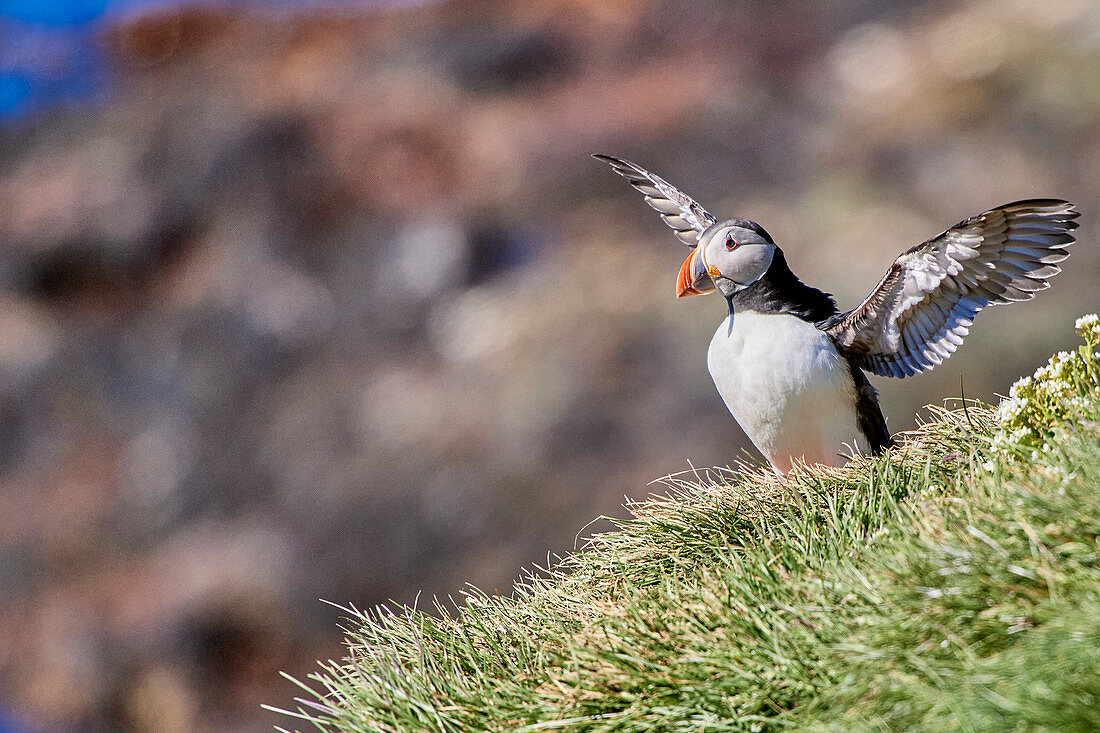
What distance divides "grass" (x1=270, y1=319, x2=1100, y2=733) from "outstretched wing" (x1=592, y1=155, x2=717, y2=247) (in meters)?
1.36

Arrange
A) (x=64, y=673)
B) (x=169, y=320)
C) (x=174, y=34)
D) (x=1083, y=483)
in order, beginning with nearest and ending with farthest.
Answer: (x=1083, y=483)
(x=64, y=673)
(x=169, y=320)
(x=174, y=34)

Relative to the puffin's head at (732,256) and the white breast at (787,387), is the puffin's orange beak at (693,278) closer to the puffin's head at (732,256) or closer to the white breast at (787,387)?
the puffin's head at (732,256)

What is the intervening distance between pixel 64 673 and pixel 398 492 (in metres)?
5.74

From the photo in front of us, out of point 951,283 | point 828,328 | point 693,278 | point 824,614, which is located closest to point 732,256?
point 693,278

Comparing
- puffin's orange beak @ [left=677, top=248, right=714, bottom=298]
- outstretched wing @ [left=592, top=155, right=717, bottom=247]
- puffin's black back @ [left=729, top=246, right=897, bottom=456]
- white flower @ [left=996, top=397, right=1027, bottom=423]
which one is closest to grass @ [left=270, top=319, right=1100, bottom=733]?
white flower @ [left=996, top=397, right=1027, bottom=423]

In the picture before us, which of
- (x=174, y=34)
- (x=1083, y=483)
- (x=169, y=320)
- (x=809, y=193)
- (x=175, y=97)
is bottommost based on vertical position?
(x=1083, y=483)

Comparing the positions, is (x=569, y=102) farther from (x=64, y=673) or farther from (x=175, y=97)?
(x=64, y=673)

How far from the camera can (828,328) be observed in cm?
306

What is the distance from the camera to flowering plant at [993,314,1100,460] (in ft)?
6.79

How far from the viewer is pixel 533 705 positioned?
1865 millimetres

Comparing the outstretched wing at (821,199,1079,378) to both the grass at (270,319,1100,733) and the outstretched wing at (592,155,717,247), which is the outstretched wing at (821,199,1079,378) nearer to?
the grass at (270,319,1100,733)

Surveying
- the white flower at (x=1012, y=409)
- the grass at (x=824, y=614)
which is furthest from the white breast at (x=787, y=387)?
the white flower at (x=1012, y=409)

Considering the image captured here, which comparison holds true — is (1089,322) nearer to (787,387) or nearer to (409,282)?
(787,387)

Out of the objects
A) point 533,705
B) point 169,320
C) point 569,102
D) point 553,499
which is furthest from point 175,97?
point 533,705
